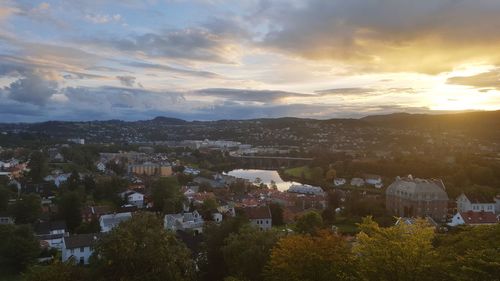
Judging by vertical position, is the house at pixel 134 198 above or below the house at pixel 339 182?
above

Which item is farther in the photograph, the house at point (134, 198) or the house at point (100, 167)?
the house at point (100, 167)

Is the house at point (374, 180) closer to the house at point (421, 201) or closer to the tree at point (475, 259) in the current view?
the house at point (421, 201)

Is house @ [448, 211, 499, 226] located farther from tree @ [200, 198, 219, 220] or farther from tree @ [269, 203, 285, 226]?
tree @ [200, 198, 219, 220]

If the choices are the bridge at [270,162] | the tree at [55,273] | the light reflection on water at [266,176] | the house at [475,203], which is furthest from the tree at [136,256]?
the bridge at [270,162]

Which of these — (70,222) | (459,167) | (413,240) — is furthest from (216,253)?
(459,167)

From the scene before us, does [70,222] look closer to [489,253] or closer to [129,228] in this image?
[129,228]

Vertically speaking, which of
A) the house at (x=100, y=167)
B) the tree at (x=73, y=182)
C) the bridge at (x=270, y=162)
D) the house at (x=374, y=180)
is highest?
the tree at (x=73, y=182)

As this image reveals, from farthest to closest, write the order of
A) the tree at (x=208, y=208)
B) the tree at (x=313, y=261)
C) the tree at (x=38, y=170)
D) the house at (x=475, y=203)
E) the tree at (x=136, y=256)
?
1. the tree at (x=38, y=170)
2. the house at (x=475, y=203)
3. the tree at (x=208, y=208)
4. the tree at (x=136, y=256)
5. the tree at (x=313, y=261)

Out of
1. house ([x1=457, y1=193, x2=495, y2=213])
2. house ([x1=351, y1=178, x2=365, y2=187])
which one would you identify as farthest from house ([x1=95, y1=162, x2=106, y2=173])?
A: house ([x1=457, y1=193, x2=495, y2=213])
